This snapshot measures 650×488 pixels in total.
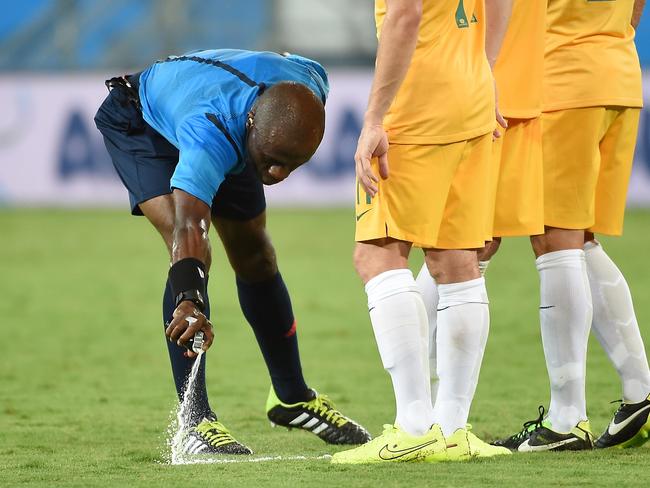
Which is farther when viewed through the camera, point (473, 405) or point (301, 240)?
point (301, 240)

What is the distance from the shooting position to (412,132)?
13.3 feet

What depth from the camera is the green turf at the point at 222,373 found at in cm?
397

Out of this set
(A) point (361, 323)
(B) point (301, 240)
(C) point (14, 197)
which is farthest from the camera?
(C) point (14, 197)

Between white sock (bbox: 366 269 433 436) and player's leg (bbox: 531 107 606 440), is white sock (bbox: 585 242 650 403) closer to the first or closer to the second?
player's leg (bbox: 531 107 606 440)

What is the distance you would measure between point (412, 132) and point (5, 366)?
359 centimetres

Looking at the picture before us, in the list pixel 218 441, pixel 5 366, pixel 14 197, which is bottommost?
pixel 14 197

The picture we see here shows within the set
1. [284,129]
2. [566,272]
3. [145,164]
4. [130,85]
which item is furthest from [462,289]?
[130,85]

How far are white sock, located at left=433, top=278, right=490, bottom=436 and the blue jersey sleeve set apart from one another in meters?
0.87

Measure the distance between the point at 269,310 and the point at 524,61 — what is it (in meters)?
1.47

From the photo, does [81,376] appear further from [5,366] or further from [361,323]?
[361,323]

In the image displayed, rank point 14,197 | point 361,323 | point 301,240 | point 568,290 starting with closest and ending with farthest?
→ point 568,290
point 361,323
point 301,240
point 14,197

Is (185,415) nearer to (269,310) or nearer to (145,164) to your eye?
(269,310)

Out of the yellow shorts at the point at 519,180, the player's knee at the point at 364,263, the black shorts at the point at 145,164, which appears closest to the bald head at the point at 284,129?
the player's knee at the point at 364,263

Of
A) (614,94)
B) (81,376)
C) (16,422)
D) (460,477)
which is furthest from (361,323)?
(460,477)
